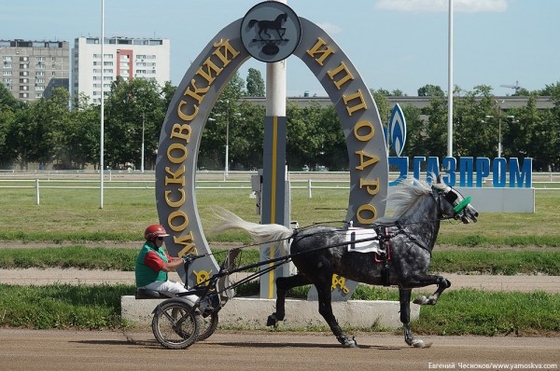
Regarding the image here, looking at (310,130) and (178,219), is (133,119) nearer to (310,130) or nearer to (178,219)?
(310,130)

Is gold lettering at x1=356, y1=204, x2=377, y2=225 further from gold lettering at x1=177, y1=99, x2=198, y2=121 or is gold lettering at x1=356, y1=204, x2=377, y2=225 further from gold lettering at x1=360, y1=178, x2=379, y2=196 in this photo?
gold lettering at x1=177, y1=99, x2=198, y2=121

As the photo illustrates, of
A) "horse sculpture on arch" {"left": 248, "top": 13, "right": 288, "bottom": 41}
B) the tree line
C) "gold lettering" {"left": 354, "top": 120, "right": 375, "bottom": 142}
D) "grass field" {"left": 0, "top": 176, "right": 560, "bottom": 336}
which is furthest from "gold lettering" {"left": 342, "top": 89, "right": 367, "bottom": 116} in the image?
the tree line

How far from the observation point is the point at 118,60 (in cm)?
15725

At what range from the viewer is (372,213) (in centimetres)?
1164

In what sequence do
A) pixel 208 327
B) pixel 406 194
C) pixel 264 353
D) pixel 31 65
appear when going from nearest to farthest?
pixel 264 353 → pixel 208 327 → pixel 406 194 → pixel 31 65

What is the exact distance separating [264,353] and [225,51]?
401 centimetres

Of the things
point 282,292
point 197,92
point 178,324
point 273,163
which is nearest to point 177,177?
point 197,92

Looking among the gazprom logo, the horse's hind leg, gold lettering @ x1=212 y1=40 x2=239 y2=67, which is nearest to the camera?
the horse's hind leg

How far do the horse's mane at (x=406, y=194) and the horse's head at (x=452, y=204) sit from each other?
46mm

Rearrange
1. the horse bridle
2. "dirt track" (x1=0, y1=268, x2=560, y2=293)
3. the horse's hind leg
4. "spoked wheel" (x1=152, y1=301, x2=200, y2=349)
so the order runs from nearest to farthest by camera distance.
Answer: "spoked wheel" (x1=152, y1=301, x2=200, y2=349) → the horse bridle → the horse's hind leg → "dirt track" (x1=0, y1=268, x2=560, y2=293)

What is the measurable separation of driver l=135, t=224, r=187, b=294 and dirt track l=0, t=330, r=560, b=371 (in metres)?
0.63

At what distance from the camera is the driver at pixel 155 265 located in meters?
10.2

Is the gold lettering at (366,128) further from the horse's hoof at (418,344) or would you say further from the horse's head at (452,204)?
the horse's hoof at (418,344)

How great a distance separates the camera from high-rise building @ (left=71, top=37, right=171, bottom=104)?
156 meters
